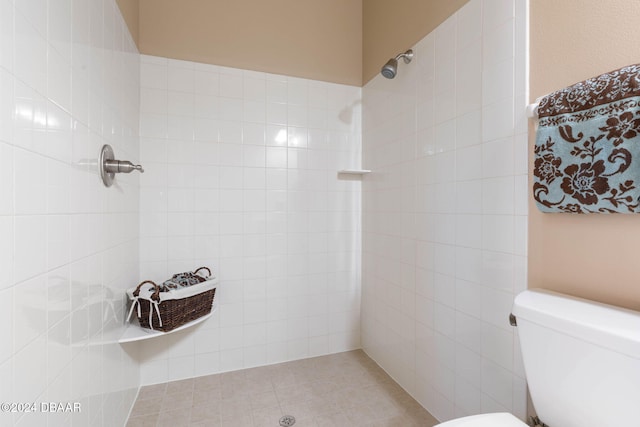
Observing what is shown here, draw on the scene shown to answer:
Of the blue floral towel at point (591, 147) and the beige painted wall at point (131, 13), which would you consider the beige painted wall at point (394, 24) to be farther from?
the beige painted wall at point (131, 13)

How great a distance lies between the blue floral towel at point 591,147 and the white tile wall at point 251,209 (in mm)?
1464

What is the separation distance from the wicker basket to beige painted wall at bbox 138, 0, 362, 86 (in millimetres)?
1479

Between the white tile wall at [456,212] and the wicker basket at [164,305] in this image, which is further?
the wicker basket at [164,305]

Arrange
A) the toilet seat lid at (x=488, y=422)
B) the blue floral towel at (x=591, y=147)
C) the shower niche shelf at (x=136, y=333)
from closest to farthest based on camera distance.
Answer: the blue floral towel at (x=591, y=147) → the toilet seat lid at (x=488, y=422) → the shower niche shelf at (x=136, y=333)

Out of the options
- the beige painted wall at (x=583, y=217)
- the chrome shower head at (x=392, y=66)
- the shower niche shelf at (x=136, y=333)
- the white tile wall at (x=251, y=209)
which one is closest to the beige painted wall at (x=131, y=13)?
the white tile wall at (x=251, y=209)

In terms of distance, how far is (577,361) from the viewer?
824mm

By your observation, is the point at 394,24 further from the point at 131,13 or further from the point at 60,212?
the point at 60,212

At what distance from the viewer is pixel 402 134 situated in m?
1.86

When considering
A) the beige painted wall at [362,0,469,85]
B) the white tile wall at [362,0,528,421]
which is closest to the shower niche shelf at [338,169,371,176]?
the white tile wall at [362,0,528,421]

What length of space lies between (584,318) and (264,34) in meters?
2.34

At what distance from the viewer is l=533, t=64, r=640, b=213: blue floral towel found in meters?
0.81

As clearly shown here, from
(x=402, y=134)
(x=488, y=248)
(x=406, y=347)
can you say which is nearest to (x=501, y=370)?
(x=488, y=248)

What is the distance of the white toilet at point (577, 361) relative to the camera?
73 centimetres

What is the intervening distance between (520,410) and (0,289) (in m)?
1.64
